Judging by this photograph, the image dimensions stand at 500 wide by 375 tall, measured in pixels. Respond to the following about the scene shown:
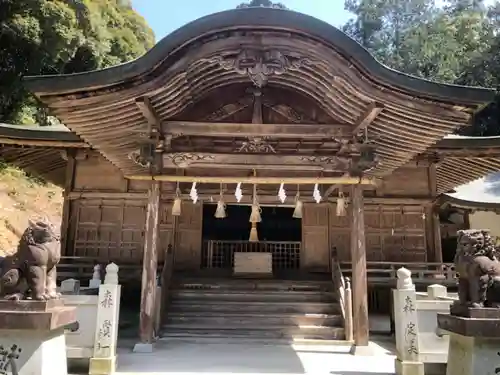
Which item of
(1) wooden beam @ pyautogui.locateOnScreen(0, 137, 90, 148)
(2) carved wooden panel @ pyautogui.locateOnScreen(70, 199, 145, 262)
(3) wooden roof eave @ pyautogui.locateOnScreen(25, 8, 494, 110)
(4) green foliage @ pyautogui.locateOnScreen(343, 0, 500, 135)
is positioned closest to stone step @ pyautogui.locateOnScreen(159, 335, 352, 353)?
(2) carved wooden panel @ pyautogui.locateOnScreen(70, 199, 145, 262)

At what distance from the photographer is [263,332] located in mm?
9211

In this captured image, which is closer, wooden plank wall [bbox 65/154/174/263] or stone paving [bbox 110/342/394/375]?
stone paving [bbox 110/342/394/375]

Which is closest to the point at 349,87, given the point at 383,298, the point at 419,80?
the point at 419,80

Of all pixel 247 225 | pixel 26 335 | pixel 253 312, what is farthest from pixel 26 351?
pixel 247 225

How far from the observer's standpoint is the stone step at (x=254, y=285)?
34.9 ft

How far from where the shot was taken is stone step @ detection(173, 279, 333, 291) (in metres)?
10.6

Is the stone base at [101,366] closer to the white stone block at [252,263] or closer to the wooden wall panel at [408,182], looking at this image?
the white stone block at [252,263]

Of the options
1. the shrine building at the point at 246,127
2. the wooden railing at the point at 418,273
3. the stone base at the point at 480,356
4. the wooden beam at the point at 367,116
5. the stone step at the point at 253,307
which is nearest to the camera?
the stone base at the point at 480,356

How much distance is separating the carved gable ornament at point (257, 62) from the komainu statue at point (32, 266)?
3862 mm

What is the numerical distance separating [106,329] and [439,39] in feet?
148

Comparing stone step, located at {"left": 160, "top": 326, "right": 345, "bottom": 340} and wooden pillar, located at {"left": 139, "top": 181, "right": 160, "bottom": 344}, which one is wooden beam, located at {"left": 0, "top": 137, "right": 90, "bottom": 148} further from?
stone step, located at {"left": 160, "top": 326, "right": 345, "bottom": 340}

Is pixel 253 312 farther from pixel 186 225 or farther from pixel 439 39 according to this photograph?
pixel 439 39

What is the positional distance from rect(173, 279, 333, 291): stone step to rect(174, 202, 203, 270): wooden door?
1213 mm

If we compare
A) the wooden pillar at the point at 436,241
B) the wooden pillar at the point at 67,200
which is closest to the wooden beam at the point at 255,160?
the wooden pillar at the point at 67,200
